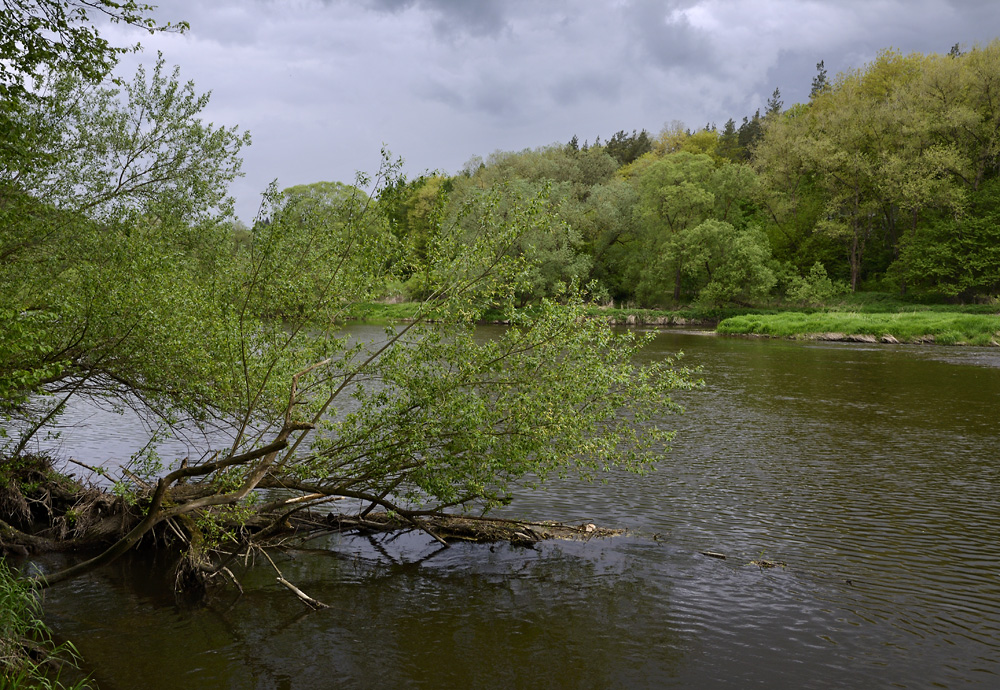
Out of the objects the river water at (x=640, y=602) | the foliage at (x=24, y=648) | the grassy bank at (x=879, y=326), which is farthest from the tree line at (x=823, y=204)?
the foliage at (x=24, y=648)

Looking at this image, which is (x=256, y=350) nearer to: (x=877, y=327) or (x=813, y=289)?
(x=877, y=327)

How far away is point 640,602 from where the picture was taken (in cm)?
1146

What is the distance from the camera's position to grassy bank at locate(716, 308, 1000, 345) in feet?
176

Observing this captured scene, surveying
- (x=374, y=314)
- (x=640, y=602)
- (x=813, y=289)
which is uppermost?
(x=813, y=289)

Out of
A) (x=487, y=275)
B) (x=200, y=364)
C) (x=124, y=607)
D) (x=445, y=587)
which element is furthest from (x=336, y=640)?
(x=487, y=275)

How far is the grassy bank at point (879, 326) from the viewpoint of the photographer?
53531 mm

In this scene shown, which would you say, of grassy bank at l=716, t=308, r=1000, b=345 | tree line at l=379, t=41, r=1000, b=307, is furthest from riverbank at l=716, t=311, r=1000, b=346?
tree line at l=379, t=41, r=1000, b=307

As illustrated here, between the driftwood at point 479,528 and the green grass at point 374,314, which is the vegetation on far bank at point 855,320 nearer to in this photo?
the driftwood at point 479,528

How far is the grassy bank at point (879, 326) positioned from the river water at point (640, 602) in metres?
39.7

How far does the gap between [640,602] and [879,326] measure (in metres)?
53.8

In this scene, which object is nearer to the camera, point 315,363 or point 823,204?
point 315,363

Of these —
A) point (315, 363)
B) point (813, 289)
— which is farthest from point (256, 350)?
point (813, 289)

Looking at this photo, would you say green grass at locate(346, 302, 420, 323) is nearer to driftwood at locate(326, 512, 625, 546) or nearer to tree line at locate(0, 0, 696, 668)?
tree line at locate(0, 0, 696, 668)

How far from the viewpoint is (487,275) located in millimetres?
12523
